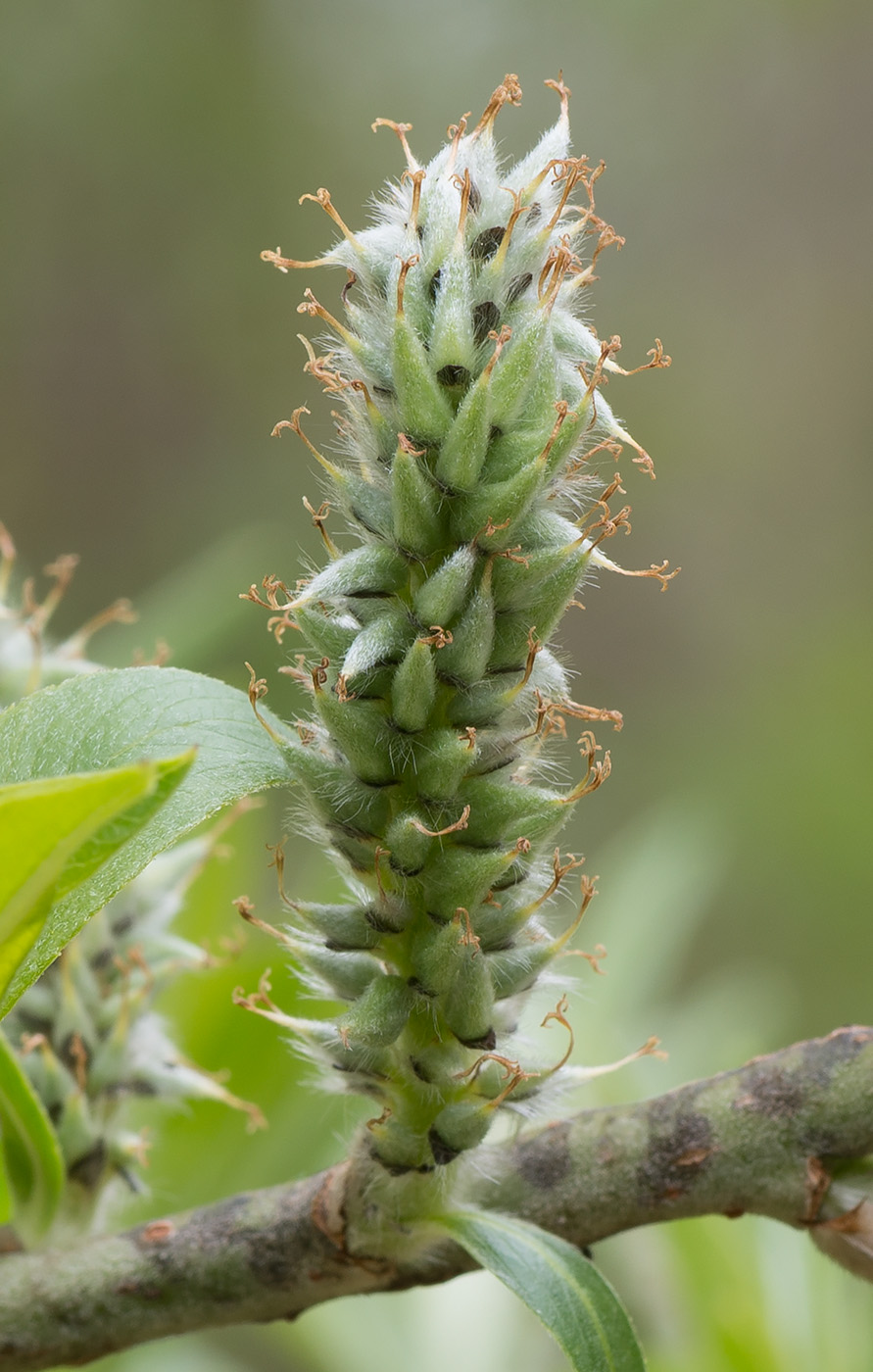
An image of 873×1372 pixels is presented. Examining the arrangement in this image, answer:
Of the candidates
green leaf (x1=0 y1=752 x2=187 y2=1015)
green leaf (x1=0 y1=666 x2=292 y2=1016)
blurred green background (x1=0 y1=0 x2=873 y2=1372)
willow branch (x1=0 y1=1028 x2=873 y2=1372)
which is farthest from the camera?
blurred green background (x1=0 y1=0 x2=873 y2=1372)

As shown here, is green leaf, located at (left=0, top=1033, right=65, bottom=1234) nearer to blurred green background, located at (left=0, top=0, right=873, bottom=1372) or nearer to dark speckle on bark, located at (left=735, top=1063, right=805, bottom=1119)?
dark speckle on bark, located at (left=735, top=1063, right=805, bottom=1119)

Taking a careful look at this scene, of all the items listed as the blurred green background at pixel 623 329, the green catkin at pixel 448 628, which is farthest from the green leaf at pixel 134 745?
the blurred green background at pixel 623 329

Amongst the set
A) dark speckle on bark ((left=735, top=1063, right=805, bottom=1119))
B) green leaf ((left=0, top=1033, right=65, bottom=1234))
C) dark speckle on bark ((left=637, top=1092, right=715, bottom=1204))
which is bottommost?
dark speckle on bark ((left=637, top=1092, right=715, bottom=1204))

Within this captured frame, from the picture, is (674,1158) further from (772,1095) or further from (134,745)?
(134,745)

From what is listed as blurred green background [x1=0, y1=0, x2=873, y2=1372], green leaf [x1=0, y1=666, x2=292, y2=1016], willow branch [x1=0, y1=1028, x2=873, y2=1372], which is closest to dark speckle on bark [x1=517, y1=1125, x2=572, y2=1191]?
willow branch [x1=0, y1=1028, x2=873, y2=1372]

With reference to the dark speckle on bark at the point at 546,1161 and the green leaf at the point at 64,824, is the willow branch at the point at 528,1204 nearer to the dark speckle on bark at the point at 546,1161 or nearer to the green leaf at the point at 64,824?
the dark speckle on bark at the point at 546,1161

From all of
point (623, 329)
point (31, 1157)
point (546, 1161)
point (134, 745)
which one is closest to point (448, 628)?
point (134, 745)

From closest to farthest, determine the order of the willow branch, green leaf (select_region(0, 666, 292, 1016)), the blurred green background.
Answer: green leaf (select_region(0, 666, 292, 1016)) → the willow branch → the blurred green background
